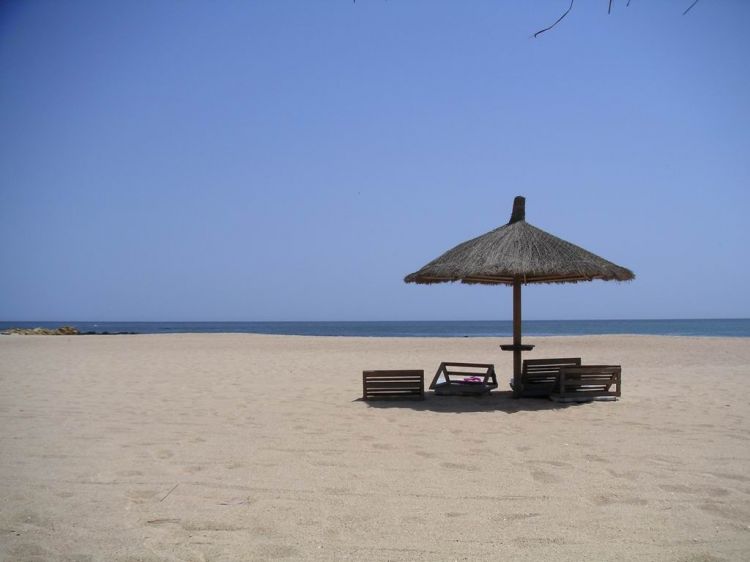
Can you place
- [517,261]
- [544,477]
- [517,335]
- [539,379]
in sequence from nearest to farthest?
[544,477] < [517,261] < [539,379] < [517,335]

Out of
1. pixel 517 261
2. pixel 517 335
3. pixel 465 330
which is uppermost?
pixel 517 261

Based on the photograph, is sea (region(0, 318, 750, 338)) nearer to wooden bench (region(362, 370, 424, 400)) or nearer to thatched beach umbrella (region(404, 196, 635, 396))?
thatched beach umbrella (region(404, 196, 635, 396))

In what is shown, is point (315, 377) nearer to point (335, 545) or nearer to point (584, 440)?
point (584, 440)

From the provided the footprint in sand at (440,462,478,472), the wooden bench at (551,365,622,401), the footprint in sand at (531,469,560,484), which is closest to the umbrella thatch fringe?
the wooden bench at (551,365,622,401)

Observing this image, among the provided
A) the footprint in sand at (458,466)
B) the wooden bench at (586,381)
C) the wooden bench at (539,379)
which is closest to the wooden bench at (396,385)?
the wooden bench at (539,379)

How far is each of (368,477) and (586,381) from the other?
499 cm

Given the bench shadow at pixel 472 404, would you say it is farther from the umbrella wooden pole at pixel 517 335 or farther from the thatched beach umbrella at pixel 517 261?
the thatched beach umbrella at pixel 517 261

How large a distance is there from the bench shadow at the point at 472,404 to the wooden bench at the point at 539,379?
13cm

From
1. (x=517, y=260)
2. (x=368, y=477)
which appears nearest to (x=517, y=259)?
(x=517, y=260)

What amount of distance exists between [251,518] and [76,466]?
2.18m

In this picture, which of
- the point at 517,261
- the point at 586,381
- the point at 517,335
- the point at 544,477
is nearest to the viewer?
the point at 544,477

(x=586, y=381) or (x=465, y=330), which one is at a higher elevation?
(x=586, y=381)

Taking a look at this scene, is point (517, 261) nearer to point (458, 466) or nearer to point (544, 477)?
point (458, 466)

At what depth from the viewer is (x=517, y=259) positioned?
322 inches
